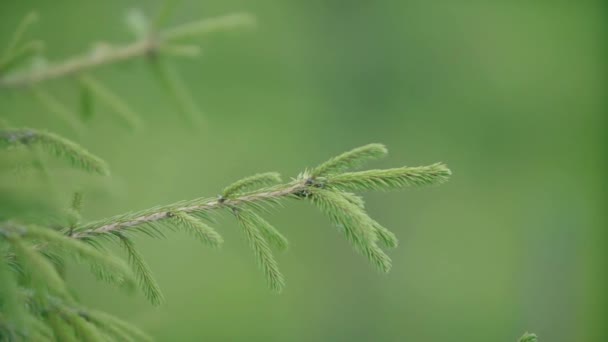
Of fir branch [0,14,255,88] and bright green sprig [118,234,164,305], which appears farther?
fir branch [0,14,255,88]

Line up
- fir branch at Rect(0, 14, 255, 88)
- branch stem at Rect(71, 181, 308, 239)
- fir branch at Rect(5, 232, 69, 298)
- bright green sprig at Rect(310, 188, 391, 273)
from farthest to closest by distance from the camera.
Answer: fir branch at Rect(0, 14, 255, 88) → branch stem at Rect(71, 181, 308, 239) → bright green sprig at Rect(310, 188, 391, 273) → fir branch at Rect(5, 232, 69, 298)

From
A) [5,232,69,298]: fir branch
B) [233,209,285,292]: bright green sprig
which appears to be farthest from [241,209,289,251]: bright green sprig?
[5,232,69,298]: fir branch

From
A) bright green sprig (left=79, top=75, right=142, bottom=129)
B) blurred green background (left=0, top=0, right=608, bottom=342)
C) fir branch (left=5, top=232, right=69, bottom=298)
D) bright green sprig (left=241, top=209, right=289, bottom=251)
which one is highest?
blurred green background (left=0, top=0, right=608, bottom=342)

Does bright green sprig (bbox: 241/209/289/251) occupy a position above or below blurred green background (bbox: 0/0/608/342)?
below

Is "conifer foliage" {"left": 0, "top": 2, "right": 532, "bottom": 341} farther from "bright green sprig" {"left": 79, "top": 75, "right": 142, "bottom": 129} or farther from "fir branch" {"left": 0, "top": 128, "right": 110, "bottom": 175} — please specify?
"bright green sprig" {"left": 79, "top": 75, "right": 142, "bottom": 129}

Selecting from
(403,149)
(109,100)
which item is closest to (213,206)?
(109,100)

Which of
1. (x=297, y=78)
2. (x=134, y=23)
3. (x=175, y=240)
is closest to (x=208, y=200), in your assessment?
(x=134, y=23)

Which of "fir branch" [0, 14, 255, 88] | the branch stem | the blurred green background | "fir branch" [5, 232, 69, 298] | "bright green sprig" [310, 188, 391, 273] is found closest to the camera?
"fir branch" [5, 232, 69, 298]
